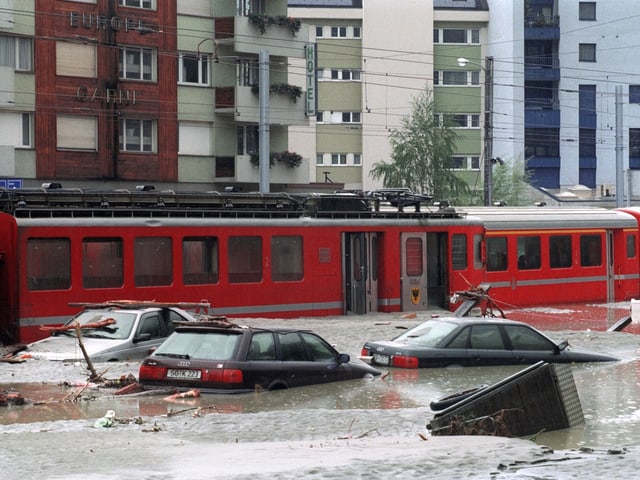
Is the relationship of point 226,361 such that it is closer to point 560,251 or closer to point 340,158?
point 560,251

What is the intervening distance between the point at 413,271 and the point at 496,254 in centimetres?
353

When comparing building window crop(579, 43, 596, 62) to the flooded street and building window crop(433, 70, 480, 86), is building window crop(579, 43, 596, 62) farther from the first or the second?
the flooded street

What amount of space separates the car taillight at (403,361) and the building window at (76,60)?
26.1 metres

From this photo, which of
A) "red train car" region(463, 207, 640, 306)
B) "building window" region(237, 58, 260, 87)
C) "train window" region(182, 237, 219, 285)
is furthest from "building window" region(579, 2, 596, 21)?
"train window" region(182, 237, 219, 285)

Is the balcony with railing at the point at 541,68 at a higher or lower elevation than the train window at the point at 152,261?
higher

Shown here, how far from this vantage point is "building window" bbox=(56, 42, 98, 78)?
Result: 4372cm

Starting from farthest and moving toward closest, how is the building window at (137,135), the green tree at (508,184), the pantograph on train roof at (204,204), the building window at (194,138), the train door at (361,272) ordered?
the green tree at (508,184) → the building window at (194,138) → the building window at (137,135) → the train door at (361,272) → the pantograph on train roof at (204,204)

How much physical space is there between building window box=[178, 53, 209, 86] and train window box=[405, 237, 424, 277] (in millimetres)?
18364

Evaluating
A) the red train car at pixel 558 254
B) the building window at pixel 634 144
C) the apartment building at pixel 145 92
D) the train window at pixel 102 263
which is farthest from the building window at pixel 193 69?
the building window at pixel 634 144

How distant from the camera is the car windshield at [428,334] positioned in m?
21.1

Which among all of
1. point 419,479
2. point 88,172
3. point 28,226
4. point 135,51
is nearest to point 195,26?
point 135,51

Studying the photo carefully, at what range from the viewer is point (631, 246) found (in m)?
39.8

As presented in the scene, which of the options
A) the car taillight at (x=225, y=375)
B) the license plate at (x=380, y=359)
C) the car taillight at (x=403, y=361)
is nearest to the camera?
the car taillight at (x=225, y=375)

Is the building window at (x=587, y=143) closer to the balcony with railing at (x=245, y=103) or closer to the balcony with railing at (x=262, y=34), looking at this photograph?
the balcony with railing at (x=262, y=34)
